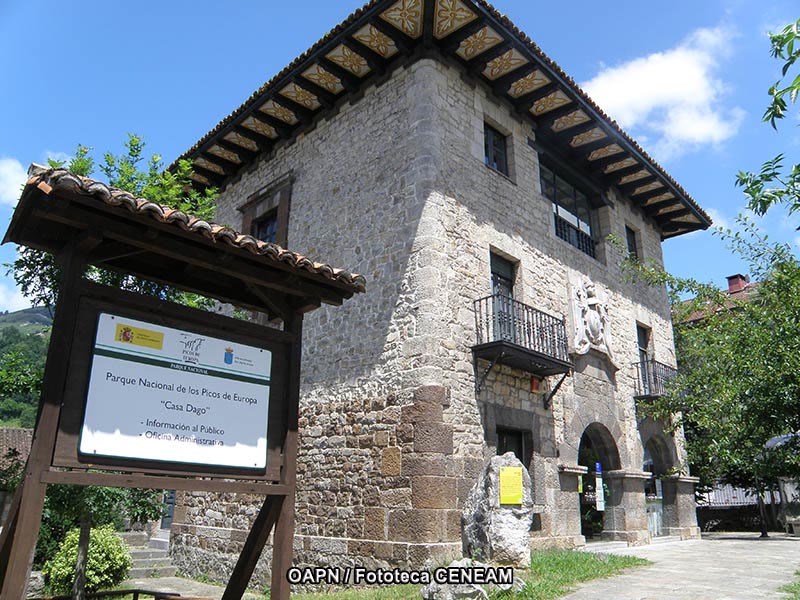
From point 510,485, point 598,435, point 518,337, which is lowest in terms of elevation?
point 510,485

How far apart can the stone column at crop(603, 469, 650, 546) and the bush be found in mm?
8390

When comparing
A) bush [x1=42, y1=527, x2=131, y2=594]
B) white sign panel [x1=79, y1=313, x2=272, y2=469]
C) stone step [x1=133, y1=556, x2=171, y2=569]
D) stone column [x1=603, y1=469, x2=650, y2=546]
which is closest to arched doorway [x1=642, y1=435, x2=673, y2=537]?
stone column [x1=603, y1=469, x2=650, y2=546]

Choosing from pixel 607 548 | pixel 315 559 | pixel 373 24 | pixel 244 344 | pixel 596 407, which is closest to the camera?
pixel 244 344

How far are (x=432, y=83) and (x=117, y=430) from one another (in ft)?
25.6

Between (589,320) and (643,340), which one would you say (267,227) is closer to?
(589,320)

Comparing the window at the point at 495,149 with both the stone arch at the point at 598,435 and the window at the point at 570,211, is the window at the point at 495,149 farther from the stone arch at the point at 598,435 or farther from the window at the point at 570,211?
the stone arch at the point at 598,435

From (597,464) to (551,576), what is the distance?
529 centimetres

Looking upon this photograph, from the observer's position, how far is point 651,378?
45.0 ft

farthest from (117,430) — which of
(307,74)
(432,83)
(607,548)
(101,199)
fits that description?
(607,548)

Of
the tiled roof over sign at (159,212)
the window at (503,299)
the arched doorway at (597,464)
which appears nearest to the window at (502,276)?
the window at (503,299)

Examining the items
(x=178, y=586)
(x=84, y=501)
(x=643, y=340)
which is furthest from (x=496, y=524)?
(x=643, y=340)

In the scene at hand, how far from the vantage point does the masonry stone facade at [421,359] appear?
8.66m

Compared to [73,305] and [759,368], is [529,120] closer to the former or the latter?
[759,368]

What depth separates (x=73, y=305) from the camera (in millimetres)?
3984
